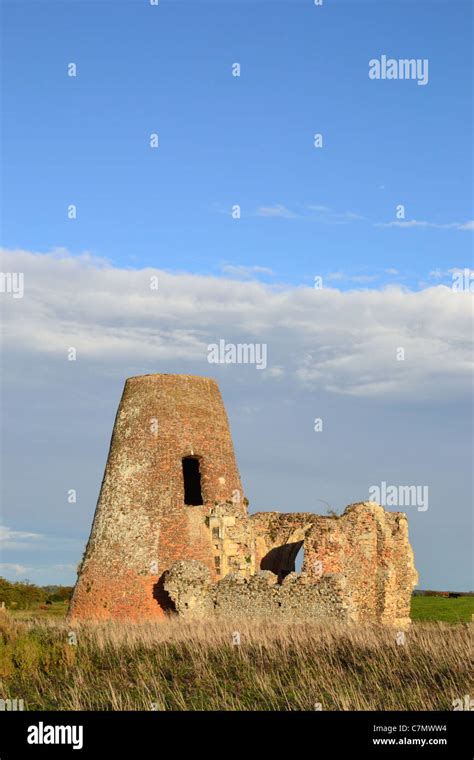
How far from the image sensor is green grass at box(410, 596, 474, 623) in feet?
98.3

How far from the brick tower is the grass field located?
3.07 m

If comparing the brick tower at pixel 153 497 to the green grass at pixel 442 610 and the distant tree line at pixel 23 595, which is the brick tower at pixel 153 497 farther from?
the distant tree line at pixel 23 595

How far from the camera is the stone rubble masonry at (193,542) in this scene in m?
21.5

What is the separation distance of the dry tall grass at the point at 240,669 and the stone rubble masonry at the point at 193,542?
221 cm

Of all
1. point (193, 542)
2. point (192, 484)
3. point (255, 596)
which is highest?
point (192, 484)

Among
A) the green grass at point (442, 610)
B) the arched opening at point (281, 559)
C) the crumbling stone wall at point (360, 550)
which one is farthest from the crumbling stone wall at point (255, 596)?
the green grass at point (442, 610)

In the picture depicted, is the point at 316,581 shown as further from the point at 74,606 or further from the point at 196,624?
the point at 74,606

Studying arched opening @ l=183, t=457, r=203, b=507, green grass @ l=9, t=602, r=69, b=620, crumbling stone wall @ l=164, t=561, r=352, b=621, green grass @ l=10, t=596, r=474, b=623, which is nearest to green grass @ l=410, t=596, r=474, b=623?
green grass @ l=10, t=596, r=474, b=623

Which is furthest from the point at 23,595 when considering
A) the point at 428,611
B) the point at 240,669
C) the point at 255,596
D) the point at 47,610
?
the point at 240,669

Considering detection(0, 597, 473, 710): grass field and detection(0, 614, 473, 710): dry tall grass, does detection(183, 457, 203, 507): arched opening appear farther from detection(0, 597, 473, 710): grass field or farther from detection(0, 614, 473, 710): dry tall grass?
detection(0, 614, 473, 710): dry tall grass

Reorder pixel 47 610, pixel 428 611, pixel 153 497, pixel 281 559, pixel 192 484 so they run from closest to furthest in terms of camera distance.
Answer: pixel 153 497
pixel 192 484
pixel 281 559
pixel 428 611
pixel 47 610

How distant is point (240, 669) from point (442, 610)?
2047cm

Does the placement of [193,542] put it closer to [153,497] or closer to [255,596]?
[153,497]

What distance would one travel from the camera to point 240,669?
49.9ft
